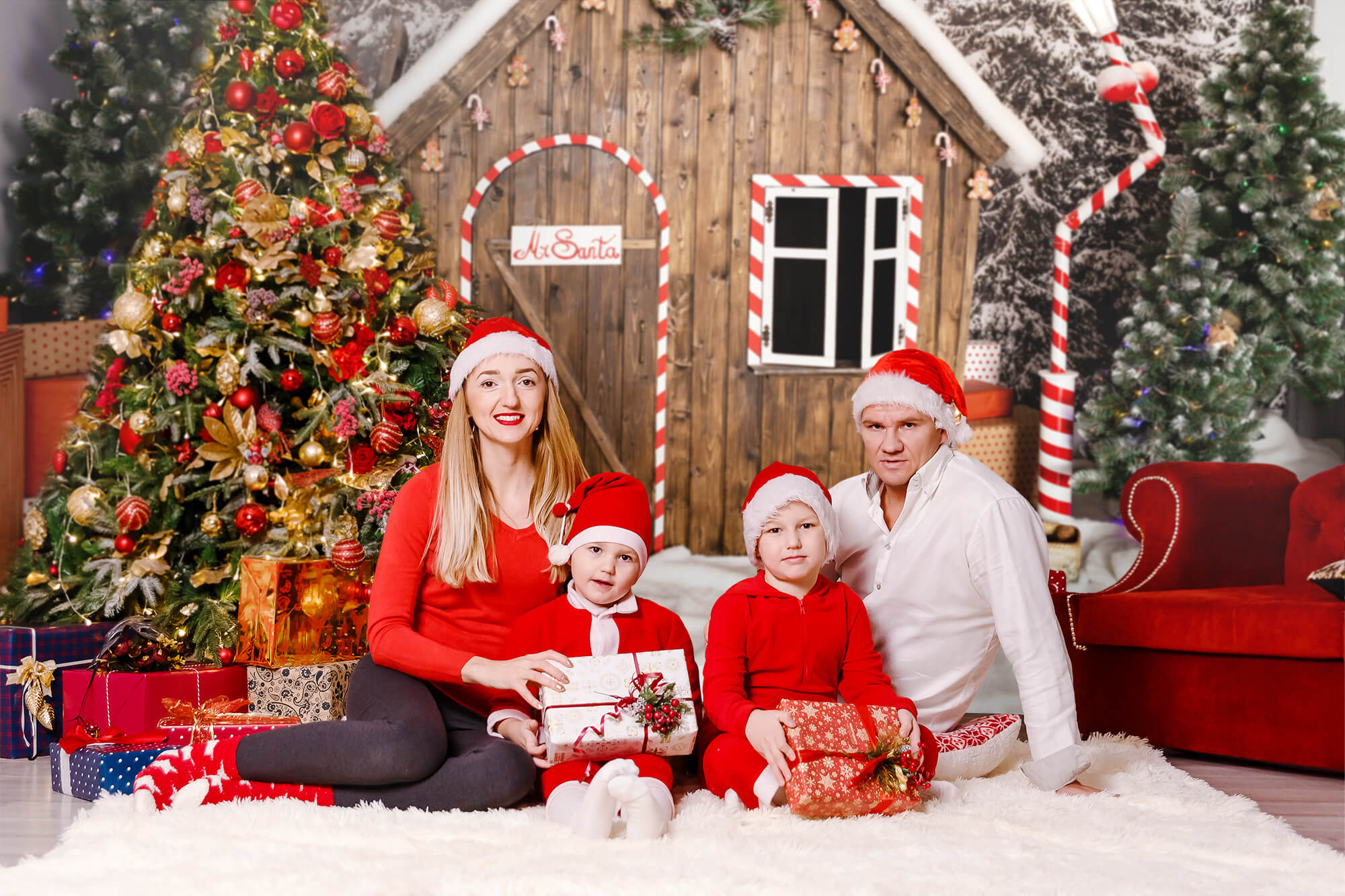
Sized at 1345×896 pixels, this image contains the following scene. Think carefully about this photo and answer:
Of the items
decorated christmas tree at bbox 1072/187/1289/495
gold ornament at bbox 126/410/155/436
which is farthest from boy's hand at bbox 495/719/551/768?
decorated christmas tree at bbox 1072/187/1289/495

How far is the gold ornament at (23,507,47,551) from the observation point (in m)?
3.14

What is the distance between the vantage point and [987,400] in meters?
5.33

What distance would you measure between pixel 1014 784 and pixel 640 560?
3.13ft

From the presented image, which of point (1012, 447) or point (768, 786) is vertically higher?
point (1012, 447)

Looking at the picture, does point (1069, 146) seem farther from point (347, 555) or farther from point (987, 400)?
point (347, 555)

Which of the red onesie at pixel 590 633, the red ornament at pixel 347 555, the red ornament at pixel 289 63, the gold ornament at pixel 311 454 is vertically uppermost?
the red ornament at pixel 289 63

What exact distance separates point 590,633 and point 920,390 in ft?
2.97

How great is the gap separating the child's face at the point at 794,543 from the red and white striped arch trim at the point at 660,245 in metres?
2.79

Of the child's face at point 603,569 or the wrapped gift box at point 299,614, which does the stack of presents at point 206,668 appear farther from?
the child's face at point 603,569

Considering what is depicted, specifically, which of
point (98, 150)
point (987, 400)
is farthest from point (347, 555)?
point (987, 400)

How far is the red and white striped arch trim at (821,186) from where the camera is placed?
4.97 m

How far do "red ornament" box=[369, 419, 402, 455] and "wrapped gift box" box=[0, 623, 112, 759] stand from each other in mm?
968

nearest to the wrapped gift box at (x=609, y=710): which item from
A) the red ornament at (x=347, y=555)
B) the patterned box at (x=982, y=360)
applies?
the red ornament at (x=347, y=555)

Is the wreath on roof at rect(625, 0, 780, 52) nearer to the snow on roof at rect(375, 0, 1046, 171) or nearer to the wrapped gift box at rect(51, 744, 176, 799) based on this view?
the snow on roof at rect(375, 0, 1046, 171)
